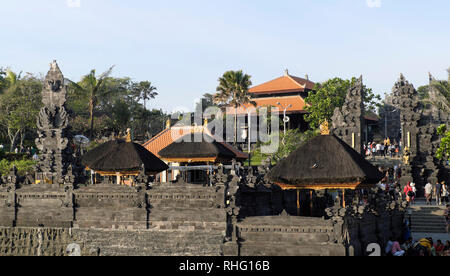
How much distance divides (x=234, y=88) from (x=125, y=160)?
24888 mm

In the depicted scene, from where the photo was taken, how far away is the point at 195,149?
3447 cm

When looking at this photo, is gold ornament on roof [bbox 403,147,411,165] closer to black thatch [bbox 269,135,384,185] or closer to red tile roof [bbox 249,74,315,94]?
black thatch [bbox 269,135,384,185]

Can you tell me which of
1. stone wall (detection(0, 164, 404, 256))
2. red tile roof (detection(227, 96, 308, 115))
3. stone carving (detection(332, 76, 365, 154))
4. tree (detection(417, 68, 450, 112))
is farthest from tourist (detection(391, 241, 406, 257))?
red tile roof (detection(227, 96, 308, 115))

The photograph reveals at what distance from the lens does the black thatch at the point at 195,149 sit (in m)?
34.2

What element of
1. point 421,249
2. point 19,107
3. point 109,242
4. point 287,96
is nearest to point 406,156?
point 421,249

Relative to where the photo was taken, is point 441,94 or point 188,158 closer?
point 188,158

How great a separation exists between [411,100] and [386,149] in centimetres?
1373

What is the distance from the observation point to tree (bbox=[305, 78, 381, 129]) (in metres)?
54.0

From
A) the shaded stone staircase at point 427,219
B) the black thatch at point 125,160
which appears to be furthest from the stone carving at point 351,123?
the black thatch at point 125,160

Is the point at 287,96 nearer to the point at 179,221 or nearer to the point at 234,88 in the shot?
the point at 234,88

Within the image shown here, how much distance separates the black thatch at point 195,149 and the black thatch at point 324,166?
10.5 metres

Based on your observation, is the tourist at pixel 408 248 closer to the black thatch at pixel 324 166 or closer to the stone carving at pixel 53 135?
the black thatch at pixel 324 166
